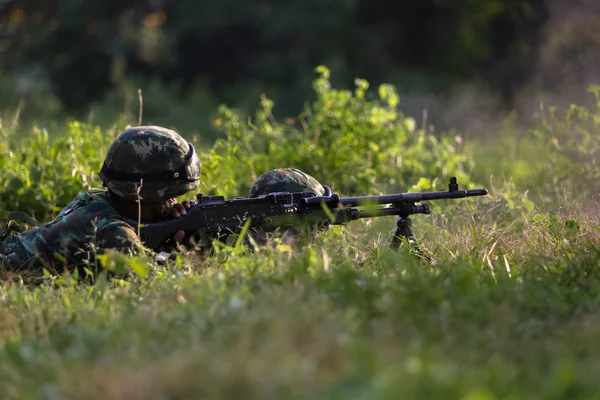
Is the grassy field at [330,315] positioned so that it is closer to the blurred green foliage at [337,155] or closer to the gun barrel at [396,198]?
the blurred green foliage at [337,155]

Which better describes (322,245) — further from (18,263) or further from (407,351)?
(407,351)

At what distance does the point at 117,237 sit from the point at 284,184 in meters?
1.36

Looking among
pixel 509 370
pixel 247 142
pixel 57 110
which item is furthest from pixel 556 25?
pixel 509 370

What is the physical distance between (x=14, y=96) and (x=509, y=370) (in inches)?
723

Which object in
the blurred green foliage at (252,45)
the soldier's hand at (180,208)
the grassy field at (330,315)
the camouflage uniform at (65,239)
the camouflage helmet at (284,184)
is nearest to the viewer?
the grassy field at (330,315)

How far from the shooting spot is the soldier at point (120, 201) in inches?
232

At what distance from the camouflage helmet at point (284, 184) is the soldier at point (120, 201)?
68 centimetres

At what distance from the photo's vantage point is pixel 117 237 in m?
5.58

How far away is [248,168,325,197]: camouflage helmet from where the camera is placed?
21.4 feet

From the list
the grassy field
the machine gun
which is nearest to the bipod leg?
the machine gun

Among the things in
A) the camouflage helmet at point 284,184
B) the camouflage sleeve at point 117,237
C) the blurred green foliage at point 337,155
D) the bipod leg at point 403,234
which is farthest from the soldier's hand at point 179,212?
A: the blurred green foliage at point 337,155

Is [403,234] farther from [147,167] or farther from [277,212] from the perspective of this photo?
[147,167]

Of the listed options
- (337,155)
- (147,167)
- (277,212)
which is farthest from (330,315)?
(337,155)

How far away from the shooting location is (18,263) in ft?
19.5
